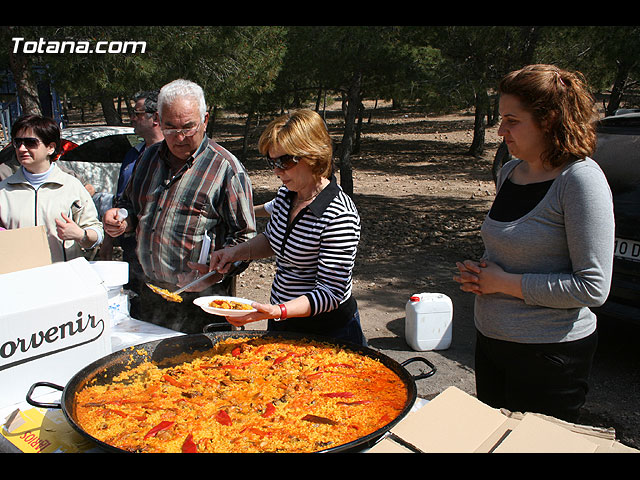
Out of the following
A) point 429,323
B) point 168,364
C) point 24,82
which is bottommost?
point 429,323

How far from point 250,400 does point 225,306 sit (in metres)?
0.43

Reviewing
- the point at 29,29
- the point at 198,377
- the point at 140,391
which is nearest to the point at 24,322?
the point at 140,391

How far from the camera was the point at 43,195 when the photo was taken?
3.59 m

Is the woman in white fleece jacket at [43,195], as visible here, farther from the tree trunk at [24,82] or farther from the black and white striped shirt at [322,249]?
the tree trunk at [24,82]

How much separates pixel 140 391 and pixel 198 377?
0.74 feet

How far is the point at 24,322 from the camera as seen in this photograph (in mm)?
2018

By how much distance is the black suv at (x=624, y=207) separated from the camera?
3.92 metres

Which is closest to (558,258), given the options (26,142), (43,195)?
(43,195)

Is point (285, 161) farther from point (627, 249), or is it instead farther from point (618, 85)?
point (618, 85)

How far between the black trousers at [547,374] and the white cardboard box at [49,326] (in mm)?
1598

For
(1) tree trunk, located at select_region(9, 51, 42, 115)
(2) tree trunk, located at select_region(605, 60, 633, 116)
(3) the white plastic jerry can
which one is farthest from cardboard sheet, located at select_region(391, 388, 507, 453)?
(2) tree trunk, located at select_region(605, 60, 633, 116)

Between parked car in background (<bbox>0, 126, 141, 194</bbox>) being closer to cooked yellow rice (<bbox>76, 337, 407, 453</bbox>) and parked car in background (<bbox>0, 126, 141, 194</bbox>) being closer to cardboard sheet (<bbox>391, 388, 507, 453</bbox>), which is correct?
cooked yellow rice (<bbox>76, 337, 407, 453</bbox>)

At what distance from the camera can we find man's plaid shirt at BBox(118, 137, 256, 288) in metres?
3.17

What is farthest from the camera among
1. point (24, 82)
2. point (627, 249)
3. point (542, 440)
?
point (24, 82)
